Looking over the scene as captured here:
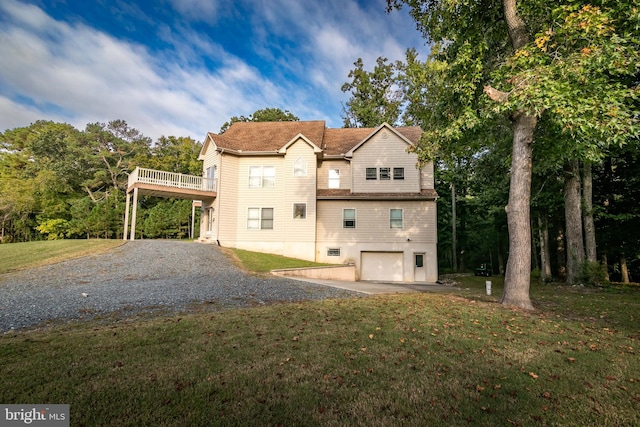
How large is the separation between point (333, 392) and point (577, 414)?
92.7 inches

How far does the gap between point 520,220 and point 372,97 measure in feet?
95.2

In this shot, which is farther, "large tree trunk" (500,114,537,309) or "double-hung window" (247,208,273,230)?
"double-hung window" (247,208,273,230)

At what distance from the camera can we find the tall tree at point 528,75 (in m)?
6.79

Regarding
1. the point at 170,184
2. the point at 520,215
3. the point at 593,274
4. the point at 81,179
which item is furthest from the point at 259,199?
the point at 81,179

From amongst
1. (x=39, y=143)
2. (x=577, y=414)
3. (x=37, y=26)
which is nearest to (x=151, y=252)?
(x=37, y=26)

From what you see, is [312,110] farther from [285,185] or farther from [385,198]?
[385,198]

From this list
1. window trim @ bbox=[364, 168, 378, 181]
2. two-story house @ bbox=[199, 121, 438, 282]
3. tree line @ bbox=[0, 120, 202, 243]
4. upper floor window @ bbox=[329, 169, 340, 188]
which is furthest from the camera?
tree line @ bbox=[0, 120, 202, 243]

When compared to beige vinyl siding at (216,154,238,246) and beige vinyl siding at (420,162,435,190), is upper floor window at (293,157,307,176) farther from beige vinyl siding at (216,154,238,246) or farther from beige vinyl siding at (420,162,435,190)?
beige vinyl siding at (420,162,435,190)

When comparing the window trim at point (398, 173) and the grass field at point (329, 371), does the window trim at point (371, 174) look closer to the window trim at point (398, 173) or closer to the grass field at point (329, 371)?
the window trim at point (398, 173)

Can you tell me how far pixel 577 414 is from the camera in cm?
294

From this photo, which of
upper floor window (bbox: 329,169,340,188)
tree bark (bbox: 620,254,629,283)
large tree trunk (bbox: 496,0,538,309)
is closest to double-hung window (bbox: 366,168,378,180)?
upper floor window (bbox: 329,169,340,188)

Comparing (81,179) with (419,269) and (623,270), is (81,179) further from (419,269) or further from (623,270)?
(623,270)

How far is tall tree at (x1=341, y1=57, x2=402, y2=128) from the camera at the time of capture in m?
33.2

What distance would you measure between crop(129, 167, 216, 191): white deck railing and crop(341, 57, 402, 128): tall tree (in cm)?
1918
